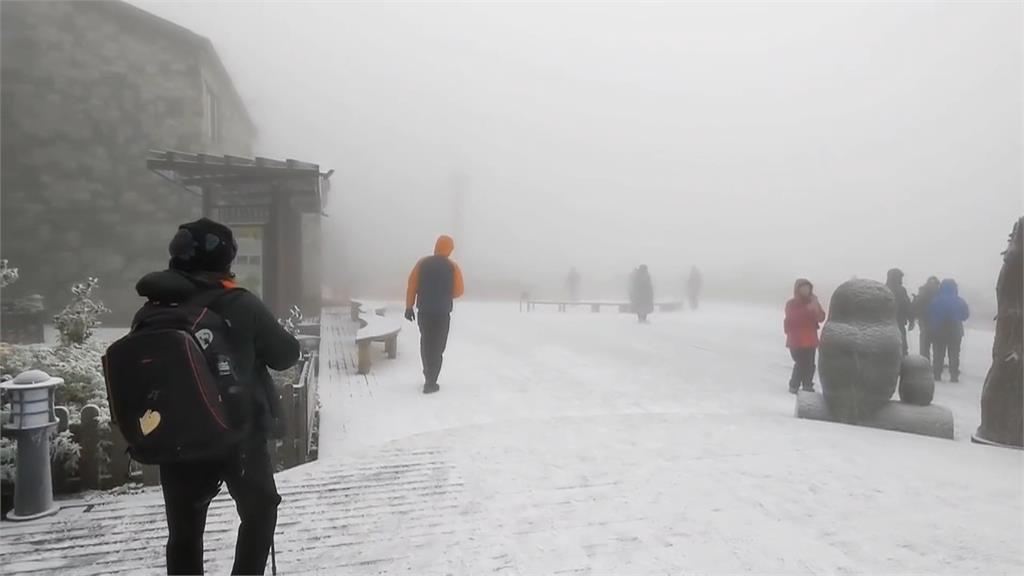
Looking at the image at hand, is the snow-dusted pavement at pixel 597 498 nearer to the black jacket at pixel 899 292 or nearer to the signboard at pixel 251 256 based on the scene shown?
the black jacket at pixel 899 292

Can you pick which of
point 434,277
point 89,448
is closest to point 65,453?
point 89,448

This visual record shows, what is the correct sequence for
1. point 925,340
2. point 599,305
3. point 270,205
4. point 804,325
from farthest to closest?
point 599,305 < point 925,340 < point 270,205 < point 804,325

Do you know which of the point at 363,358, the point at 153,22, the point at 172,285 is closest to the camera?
the point at 172,285

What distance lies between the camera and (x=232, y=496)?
92.6 inches

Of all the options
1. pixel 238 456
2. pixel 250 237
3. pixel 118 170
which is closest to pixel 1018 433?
pixel 238 456

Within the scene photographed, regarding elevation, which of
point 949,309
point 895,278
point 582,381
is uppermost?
point 895,278

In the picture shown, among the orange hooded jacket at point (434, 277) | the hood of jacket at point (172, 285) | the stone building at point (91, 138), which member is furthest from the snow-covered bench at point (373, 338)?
the stone building at point (91, 138)

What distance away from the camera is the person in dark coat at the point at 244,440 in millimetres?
2320

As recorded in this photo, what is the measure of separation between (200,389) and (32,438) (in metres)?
2.56

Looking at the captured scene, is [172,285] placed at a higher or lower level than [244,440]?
higher

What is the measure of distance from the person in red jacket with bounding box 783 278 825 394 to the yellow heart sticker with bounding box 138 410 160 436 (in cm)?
828

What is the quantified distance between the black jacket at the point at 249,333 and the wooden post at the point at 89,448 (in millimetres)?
2673

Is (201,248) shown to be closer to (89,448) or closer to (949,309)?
(89,448)

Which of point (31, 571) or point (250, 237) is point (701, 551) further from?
point (250, 237)
